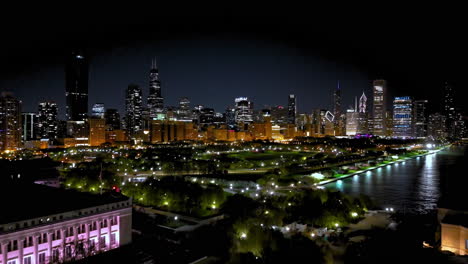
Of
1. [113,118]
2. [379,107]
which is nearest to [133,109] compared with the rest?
[113,118]

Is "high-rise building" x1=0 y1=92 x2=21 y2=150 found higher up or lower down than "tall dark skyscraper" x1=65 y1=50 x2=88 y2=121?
lower down

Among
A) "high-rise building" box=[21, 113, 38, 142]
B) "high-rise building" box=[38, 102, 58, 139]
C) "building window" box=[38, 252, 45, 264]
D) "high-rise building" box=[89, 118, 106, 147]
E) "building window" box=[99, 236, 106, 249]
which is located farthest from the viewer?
"high-rise building" box=[38, 102, 58, 139]

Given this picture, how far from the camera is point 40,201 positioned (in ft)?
45.4

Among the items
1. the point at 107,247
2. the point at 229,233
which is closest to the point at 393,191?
the point at 229,233

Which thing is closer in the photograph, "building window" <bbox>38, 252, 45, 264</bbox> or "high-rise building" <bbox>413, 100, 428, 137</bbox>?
"building window" <bbox>38, 252, 45, 264</bbox>

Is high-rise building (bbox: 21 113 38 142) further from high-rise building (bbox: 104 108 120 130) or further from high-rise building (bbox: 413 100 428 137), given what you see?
high-rise building (bbox: 413 100 428 137)

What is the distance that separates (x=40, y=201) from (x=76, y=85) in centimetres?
10509

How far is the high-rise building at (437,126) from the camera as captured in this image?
128 metres

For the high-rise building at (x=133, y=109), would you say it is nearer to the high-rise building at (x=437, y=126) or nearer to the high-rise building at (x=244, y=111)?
the high-rise building at (x=244, y=111)

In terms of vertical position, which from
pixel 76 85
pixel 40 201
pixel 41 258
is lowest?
pixel 41 258

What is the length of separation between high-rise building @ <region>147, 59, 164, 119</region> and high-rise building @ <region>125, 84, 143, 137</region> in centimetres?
413

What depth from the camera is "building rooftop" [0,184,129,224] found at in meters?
12.1

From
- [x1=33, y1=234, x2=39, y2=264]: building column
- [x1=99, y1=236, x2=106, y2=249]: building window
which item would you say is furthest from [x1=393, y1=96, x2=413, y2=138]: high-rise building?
[x1=33, y1=234, x2=39, y2=264]: building column

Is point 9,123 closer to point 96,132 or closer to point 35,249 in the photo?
point 96,132
